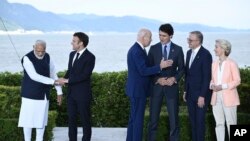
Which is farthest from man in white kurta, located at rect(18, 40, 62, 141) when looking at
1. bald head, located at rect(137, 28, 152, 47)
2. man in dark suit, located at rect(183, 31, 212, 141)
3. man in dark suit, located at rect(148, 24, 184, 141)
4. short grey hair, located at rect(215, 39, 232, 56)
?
short grey hair, located at rect(215, 39, 232, 56)

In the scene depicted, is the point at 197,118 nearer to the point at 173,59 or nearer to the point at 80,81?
the point at 173,59

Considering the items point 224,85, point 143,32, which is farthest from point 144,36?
point 224,85

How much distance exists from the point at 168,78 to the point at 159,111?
0.48 m

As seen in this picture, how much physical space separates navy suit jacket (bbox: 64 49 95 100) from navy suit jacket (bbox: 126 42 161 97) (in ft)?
1.72

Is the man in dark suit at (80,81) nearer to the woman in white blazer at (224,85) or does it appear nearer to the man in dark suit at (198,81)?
the man in dark suit at (198,81)

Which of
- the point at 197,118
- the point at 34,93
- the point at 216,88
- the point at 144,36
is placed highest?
the point at 144,36

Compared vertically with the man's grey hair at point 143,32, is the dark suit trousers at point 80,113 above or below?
below

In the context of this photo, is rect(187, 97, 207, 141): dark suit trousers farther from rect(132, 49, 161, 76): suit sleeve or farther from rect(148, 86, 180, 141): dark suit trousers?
rect(132, 49, 161, 76): suit sleeve

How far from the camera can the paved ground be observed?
9.52 metres

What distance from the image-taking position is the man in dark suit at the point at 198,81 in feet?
26.0

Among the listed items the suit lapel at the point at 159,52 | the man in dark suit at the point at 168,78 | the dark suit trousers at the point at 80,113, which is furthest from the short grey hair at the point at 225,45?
the dark suit trousers at the point at 80,113

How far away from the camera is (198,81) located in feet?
26.3

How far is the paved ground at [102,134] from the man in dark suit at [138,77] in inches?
49.6

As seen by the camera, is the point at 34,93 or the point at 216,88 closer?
the point at 216,88
